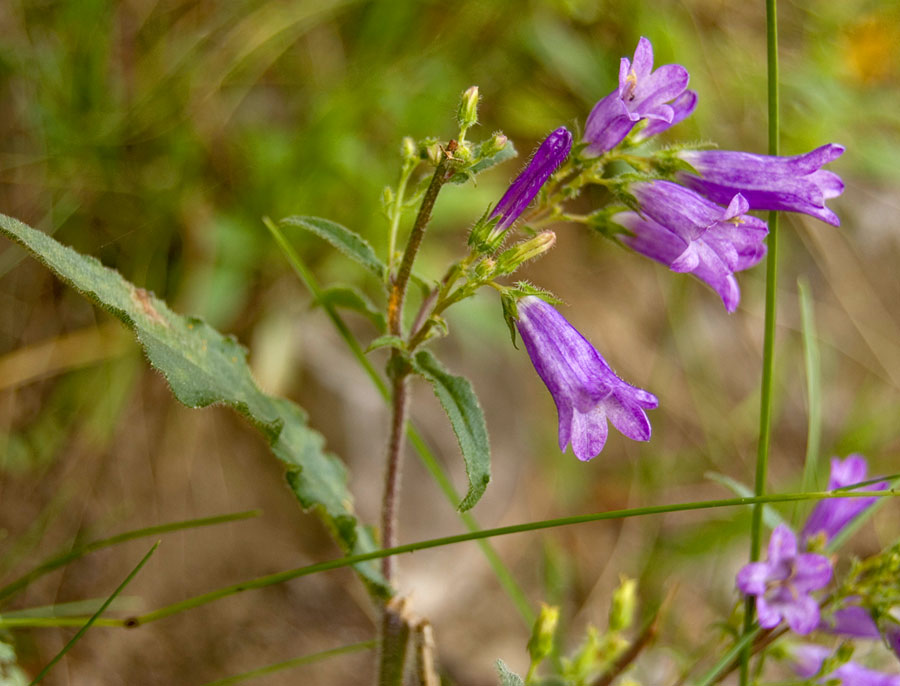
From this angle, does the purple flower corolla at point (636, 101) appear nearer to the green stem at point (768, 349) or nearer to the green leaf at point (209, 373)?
the green stem at point (768, 349)

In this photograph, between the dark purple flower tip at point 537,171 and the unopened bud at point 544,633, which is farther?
the unopened bud at point 544,633

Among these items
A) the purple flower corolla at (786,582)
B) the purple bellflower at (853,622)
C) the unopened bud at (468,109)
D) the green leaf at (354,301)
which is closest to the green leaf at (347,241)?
the green leaf at (354,301)

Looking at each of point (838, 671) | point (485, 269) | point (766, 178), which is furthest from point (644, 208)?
point (838, 671)

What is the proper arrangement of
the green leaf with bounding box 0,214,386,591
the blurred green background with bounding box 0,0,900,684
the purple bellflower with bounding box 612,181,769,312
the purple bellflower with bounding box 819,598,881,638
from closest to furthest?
the green leaf with bounding box 0,214,386,591 < the purple bellflower with bounding box 612,181,769,312 < the purple bellflower with bounding box 819,598,881,638 < the blurred green background with bounding box 0,0,900,684

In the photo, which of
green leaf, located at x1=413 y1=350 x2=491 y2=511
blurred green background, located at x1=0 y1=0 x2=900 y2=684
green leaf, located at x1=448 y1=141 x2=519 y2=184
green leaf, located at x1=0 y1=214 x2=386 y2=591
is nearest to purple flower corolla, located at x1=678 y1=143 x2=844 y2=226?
green leaf, located at x1=448 y1=141 x2=519 y2=184

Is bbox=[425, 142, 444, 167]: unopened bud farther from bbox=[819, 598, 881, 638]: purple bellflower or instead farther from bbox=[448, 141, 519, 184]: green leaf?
bbox=[819, 598, 881, 638]: purple bellflower

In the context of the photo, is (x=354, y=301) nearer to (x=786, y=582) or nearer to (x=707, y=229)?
(x=707, y=229)
